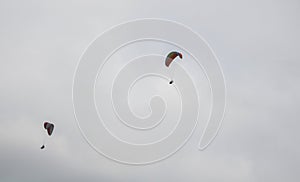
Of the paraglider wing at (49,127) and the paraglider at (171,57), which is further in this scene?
the paraglider at (171,57)

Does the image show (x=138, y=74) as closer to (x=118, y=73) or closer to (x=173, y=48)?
(x=118, y=73)

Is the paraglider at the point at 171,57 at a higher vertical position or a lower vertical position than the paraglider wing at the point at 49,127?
higher

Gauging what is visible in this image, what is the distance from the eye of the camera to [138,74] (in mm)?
13961

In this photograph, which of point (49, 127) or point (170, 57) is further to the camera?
point (170, 57)

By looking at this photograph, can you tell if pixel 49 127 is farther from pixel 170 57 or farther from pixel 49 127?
pixel 170 57

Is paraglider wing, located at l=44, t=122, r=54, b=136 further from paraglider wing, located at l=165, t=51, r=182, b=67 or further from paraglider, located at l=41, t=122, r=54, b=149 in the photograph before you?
paraglider wing, located at l=165, t=51, r=182, b=67

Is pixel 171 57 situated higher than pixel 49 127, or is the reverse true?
pixel 171 57

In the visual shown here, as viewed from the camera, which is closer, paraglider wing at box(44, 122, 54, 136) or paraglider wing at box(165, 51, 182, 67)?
paraglider wing at box(44, 122, 54, 136)

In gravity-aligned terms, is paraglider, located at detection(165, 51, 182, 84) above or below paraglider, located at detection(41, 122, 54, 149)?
above

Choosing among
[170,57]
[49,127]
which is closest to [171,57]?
[170,57]

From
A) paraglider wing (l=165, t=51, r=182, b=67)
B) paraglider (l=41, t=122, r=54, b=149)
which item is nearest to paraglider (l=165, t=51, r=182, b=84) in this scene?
paraglider wing (l=165, t=51, r=182, b=67)

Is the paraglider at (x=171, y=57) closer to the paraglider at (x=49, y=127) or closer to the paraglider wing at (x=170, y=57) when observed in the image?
the paraglider wing at (x=170, y=57)

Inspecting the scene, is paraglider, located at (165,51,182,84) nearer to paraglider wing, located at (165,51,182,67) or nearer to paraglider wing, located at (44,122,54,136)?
paraglider wing, located at (165,51,182,67)

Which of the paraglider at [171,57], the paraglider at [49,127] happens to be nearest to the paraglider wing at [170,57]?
the paraglider at [171,57]
